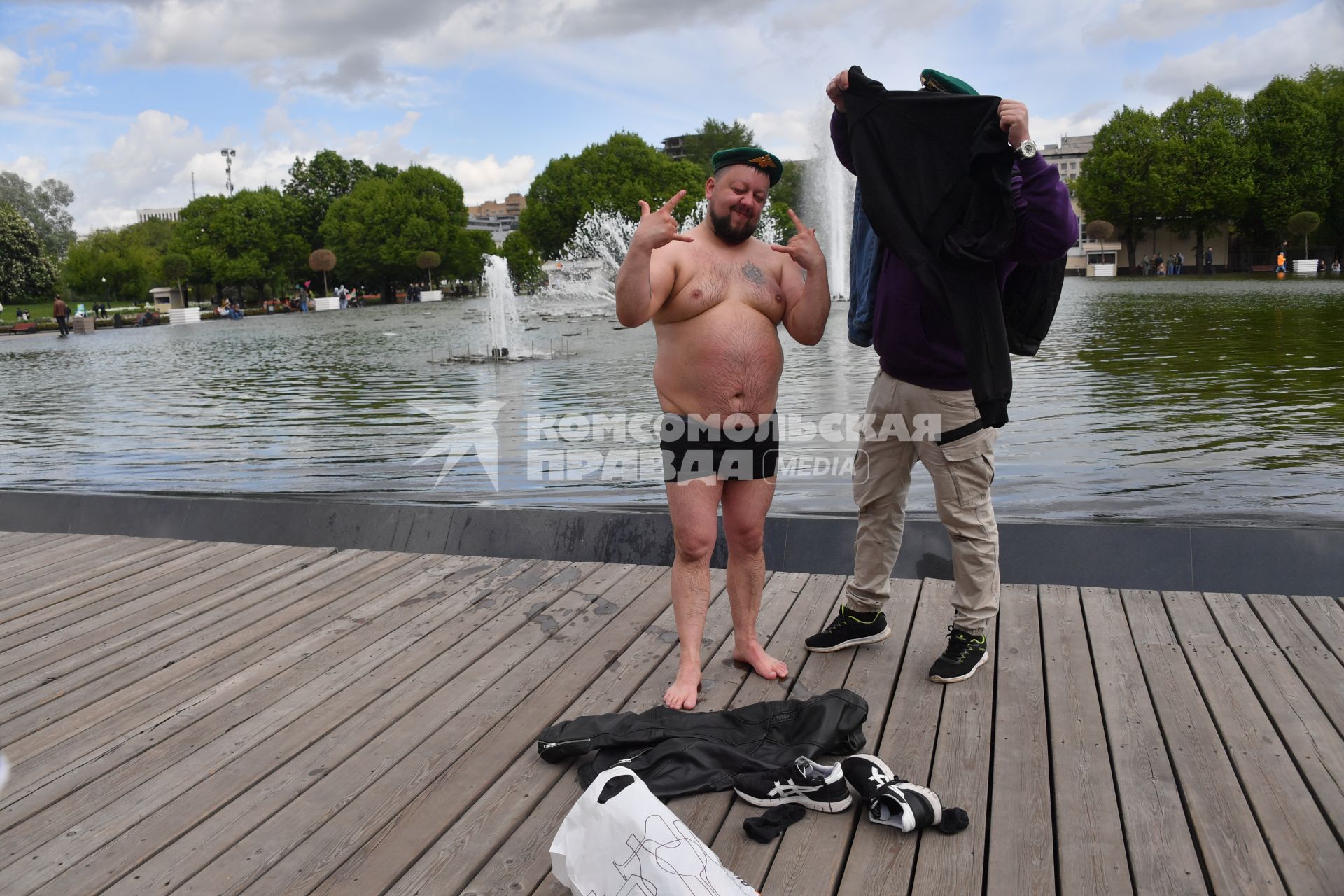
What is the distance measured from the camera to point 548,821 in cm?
261

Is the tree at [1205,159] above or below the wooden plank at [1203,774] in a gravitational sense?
above

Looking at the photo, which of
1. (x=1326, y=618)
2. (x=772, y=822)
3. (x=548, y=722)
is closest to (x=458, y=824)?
(x=548, y=722)

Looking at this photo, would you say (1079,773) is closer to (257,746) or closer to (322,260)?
(257,746)

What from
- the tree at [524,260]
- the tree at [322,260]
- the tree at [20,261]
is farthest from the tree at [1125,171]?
the tree at [20,261]

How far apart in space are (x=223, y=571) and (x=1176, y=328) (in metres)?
19.3

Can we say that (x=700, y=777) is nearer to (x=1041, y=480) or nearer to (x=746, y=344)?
(x=746, y=344)

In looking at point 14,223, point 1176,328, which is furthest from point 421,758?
point 14,223

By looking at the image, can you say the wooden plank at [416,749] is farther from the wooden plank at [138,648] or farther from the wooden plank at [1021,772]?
the wooden plank at [1021,772]

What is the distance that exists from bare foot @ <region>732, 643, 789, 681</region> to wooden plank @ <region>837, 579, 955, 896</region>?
41 centimetres

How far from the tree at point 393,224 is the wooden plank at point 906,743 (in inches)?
2693

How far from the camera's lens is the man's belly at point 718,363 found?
3350 mm

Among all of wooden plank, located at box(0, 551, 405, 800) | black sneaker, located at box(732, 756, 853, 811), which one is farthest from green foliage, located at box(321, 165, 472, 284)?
black sneaker, located at box(732, 756, 853, 811)

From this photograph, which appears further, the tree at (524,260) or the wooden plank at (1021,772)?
the tree at (524,260)

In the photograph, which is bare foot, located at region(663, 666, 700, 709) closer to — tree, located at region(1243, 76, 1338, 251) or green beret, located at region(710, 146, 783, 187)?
green beret, located at region(710, 146, 783, 187)
